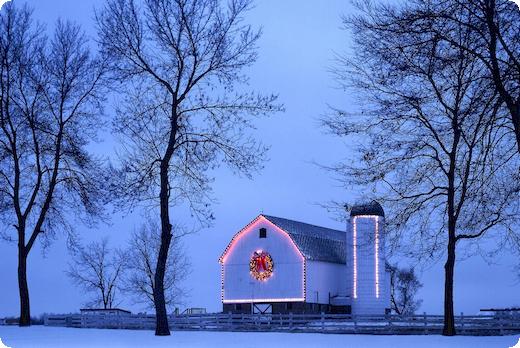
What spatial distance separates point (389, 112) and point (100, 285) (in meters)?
48.9

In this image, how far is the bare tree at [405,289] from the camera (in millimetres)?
86062

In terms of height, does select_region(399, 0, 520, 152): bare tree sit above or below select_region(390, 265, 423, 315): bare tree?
above

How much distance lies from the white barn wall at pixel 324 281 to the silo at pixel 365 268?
224 centimetres

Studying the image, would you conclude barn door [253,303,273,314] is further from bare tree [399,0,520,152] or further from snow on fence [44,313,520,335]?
bare tree [399,0,520,152]

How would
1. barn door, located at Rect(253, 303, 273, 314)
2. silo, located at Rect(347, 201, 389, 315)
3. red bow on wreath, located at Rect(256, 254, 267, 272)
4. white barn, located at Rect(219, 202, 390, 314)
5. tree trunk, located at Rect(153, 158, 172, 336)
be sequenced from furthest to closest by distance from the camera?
red bow on wreath, located at Rect(256, 254, 267, 272)
barn door, located at Rect(253, 303, 273, 314)
white barn, located at Rect(219, 202, 390, 314)
silo, located at Rect(347, 201, 389, 315)
tree trunk, located at Rect(153, 158, 172, 336)

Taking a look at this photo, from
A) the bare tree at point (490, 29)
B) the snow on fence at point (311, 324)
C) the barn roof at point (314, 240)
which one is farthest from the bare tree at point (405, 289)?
the bare tree at point (490, 29)

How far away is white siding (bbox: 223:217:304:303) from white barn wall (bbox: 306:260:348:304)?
971mm

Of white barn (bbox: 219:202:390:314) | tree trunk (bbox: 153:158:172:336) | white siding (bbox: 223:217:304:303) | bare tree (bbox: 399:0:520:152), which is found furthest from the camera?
white siding (bbox: 223:217:304:303)

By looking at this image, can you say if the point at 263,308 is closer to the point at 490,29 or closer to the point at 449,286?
Result: the point at 449,286

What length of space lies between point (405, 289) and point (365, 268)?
1344 inches

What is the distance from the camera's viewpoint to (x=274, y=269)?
55094mm

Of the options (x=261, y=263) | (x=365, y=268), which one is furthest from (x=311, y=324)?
(x=261, y=263)

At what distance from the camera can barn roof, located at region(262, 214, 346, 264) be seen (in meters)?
55.2

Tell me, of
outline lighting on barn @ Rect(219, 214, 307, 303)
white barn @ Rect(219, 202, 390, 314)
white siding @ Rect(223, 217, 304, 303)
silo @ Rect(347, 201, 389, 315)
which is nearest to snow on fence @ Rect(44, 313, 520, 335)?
outline lighting on barn @ Rect(219, 214, 307, 303)
